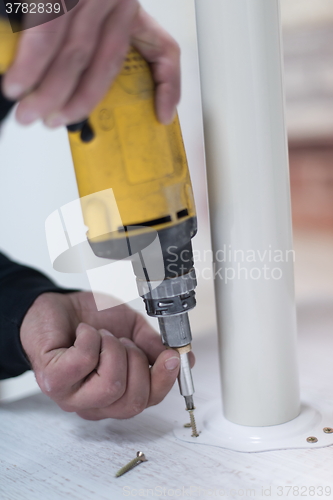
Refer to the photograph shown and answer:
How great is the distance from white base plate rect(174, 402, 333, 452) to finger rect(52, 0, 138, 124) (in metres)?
0.20

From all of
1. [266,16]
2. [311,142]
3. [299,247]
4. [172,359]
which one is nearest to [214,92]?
[266,16]

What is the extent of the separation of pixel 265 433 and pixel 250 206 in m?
0.13

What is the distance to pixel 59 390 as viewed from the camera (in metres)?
0.33

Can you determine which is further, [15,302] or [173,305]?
[15,302]

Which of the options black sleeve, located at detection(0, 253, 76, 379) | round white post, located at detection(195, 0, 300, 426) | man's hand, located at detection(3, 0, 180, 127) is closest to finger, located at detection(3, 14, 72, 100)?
man's hand, located at detection(3, 0, 180, 127)

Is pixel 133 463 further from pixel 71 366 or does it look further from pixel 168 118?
pixel 168 118

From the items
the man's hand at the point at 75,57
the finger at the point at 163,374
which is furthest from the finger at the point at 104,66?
the finger at the point at 163,374

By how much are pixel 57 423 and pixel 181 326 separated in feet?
0.41

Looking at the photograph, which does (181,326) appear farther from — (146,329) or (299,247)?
(299,247)

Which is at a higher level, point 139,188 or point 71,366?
point 139,188

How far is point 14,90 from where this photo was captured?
21 centimetres
